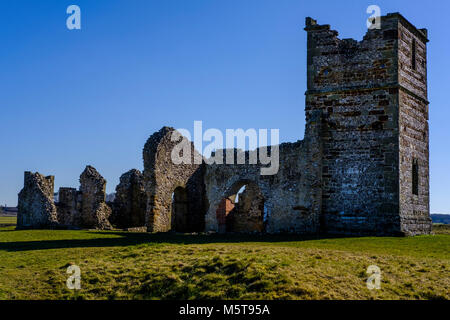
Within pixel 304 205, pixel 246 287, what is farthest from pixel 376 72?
pixel 246 287

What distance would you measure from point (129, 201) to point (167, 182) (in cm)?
606

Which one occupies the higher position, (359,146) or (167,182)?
(359,146)

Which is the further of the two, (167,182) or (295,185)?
(167,182)

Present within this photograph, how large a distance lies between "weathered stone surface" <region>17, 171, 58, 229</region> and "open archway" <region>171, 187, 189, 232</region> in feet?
17.8

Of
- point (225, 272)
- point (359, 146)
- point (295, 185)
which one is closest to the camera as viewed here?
point (225, 272)

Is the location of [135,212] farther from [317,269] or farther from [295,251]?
[317,269]

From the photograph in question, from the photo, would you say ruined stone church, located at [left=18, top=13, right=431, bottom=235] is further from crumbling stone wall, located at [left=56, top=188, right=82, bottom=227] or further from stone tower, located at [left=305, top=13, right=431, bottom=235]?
crumbling stone wall, located at [left=56, top=188, right=82, bottom=227]

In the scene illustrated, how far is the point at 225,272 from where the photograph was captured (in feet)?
34.5

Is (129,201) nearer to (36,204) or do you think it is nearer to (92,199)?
(92,199)

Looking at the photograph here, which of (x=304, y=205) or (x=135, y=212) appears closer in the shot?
(x=304, y=205)

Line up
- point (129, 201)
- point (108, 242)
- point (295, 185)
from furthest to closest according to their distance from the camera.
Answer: point (129, 201) → point (295, 185) → point (108, 242)

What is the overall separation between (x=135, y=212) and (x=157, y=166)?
682 centimetres

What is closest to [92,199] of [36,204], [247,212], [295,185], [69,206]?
[69,206]

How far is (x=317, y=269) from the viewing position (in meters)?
10.5
